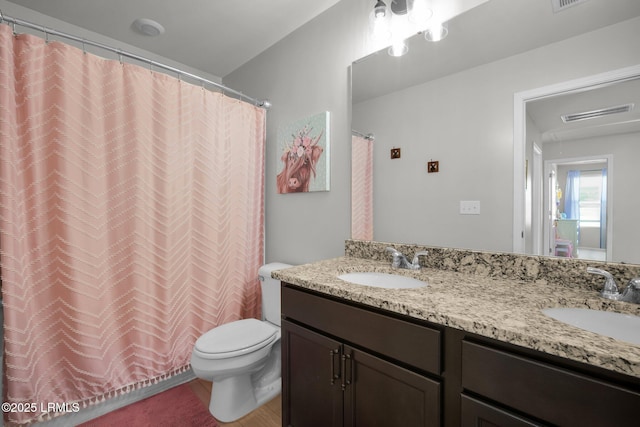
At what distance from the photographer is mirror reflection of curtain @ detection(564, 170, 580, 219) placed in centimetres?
102

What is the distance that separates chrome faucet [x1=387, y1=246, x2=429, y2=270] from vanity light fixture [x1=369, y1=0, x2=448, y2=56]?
3.34ft

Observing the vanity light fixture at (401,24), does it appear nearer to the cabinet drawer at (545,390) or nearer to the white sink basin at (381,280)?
the white sink basin at (381,280)

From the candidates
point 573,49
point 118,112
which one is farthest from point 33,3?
point 573,49

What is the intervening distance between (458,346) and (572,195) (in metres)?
0.78

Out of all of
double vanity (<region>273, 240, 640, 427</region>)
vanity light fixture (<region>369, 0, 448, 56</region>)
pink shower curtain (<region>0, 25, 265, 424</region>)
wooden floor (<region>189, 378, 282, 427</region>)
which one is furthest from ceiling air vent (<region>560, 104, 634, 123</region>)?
wooden floor (<region>189, 378, 282, 427</region>)

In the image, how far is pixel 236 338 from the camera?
1.53m

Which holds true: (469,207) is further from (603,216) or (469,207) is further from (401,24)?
(401,24)

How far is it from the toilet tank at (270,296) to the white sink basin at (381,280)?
718 millimetres

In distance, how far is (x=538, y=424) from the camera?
2.04 ft

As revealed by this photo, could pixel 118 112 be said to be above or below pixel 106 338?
above

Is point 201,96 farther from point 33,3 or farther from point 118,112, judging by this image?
point 33,3

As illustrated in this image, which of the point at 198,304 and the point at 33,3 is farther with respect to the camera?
the point at 198,304

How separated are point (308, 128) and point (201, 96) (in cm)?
73

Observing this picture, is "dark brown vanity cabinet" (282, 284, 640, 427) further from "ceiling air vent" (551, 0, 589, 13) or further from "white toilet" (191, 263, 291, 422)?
"ceiling air vent" (551, 0, 589, 13)
